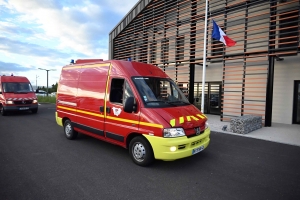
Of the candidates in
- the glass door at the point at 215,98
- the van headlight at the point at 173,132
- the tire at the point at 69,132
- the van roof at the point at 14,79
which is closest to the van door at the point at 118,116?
the van headlight at the point at 173,132

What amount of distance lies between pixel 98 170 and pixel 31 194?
4.21 ft

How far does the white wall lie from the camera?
393 inches

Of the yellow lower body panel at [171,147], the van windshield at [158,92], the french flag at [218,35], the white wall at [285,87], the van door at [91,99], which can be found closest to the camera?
the yellow lower body panel at [171,147]

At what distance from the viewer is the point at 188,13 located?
13180 millimetres

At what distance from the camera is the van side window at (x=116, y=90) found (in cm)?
492

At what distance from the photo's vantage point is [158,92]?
4.89 m

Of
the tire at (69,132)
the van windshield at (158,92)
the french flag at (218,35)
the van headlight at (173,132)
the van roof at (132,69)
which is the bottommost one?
the tire at (69,132)

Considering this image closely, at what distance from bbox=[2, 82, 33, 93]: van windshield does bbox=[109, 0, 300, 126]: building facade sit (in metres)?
8.07

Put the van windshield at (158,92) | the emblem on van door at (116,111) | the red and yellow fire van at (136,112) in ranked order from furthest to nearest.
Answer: the emblem on van door at (116,111)
the van windshield at (158,92)
the red and yellow fire van at (136,112)

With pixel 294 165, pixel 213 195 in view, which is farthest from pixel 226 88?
pixel 213 195

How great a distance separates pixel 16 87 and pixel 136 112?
11152 millimetres

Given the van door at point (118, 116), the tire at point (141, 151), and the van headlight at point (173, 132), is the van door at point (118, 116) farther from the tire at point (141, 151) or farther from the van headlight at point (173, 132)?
the van headlight at point (173, 132)

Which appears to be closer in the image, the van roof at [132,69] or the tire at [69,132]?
the van roof at [132,69]

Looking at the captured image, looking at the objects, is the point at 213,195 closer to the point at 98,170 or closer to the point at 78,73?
the point at 98,170
